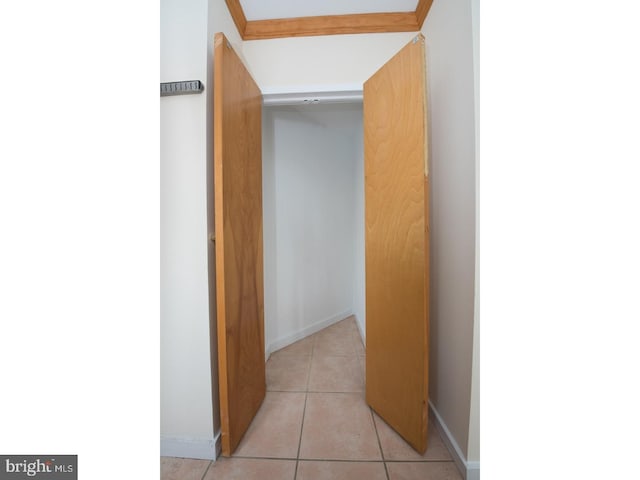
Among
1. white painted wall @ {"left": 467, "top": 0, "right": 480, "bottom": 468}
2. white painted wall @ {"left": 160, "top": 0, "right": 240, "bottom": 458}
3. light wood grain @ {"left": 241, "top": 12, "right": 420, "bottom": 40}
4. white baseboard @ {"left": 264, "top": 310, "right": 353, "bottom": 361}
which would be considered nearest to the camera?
white painted wall @ {"left": 467, "top": 0, "right": 480, "bottom": 468}

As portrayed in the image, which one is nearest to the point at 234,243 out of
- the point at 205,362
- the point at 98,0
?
the point at 205,362

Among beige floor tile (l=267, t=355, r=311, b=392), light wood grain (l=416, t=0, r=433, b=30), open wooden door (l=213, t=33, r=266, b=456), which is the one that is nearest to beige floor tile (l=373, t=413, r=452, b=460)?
beige floor tile (l=267, t=355, r=311, b=392)

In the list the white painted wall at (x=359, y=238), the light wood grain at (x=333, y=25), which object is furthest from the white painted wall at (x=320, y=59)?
the white painted wall at (x=359, y=238)

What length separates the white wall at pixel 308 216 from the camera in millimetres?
1942

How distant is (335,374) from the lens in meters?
1.62

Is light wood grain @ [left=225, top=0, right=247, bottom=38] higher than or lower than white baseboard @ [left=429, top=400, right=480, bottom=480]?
higher

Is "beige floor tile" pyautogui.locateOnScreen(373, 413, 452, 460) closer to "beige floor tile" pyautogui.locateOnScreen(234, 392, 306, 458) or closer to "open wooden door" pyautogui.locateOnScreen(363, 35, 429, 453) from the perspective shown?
"open wooden door" pyautogui.locateOnScreen(363, 35, 429, 453)

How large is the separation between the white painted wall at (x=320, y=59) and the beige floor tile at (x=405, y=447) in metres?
2.02

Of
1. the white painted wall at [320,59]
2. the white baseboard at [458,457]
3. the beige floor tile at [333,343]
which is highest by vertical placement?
the white painted wall at [320,59]

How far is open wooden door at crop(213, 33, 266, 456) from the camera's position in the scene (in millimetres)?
947

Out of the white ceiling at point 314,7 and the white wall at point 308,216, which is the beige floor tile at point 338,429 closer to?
the white wall at point 308,216

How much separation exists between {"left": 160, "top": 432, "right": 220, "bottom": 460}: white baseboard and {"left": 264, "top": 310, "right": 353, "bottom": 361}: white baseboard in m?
0.67
